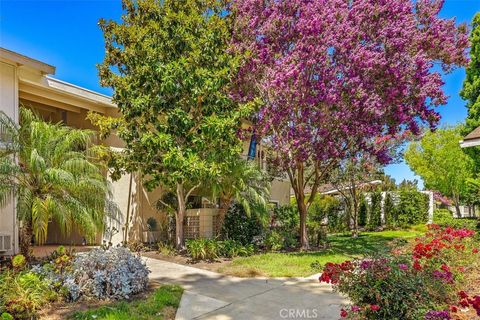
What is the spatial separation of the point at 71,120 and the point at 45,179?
8106 mm

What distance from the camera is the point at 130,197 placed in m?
13.8

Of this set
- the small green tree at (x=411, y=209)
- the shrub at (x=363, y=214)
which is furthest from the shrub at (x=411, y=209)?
the shrub at (x=363, y=214)

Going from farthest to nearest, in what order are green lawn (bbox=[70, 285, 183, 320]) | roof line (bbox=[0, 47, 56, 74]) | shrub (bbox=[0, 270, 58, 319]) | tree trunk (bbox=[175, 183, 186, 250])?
1. tree trunk (bbox=[175, 183, 186, 250])
2. roof line (bbox=[0, 47, 56, 74])
3. green lawn (bbox=[70, 285, 183, 320])
4. shrub (bbox=[0, 270, 58, 319])

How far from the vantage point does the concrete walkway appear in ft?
20.8

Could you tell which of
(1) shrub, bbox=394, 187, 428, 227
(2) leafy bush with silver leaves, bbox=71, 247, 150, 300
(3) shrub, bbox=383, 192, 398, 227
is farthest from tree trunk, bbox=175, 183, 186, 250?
(1) shrub, bbox=394, 187, 428, 227

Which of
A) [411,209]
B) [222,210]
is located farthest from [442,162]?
[222,210]

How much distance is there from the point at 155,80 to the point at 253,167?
482 cm

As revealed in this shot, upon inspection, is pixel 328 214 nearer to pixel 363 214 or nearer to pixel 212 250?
pixel 363 214

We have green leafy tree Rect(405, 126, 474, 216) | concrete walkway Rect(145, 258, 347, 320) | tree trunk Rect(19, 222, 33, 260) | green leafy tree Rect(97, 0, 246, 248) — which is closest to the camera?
concrete walkway Rect(145, 258, 347, 320)

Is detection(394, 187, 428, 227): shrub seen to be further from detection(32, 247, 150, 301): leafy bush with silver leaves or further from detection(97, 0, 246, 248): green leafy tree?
detection(32, 247, 150, 301): leafy bush with silver leaves

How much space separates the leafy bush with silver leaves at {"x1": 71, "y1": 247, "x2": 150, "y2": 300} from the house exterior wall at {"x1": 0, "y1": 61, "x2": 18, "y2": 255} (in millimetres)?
4556

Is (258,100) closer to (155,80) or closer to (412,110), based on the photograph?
(155,80)

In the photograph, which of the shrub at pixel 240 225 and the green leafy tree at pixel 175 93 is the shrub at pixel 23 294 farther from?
the shrub at pixel 240 225

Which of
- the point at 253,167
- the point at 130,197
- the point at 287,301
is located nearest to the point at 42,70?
the point at 130,197
